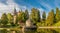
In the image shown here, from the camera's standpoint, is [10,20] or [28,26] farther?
[28,26]

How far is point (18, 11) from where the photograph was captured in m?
8.66

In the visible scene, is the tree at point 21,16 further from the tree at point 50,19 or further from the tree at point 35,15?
the tree at point 50,19

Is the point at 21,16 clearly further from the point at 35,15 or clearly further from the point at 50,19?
the point at 50,19

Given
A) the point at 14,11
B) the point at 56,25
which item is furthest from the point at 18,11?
the point at 56,25

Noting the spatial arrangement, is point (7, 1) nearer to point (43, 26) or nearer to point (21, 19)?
point (21, 19)

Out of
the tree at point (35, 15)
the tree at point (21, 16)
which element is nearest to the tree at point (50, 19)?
the tree at point (35, 15)

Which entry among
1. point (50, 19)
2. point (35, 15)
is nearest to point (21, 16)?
point (35, 15)

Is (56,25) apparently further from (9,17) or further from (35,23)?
(9,17)

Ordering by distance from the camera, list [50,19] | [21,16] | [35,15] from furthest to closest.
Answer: [35,15] → [50,19] → [21,16]

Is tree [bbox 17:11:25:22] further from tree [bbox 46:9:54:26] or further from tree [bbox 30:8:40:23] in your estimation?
tree [bbox 46:9:54:26]

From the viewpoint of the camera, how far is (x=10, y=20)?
8812 mm

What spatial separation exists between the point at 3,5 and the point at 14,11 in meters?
0.55

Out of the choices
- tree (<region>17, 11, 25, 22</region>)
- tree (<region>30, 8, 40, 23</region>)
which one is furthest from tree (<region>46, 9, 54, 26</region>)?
tree (<region>17, 11, 25, 22</region>)

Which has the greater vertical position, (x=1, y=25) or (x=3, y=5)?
(x=3, y=5)
